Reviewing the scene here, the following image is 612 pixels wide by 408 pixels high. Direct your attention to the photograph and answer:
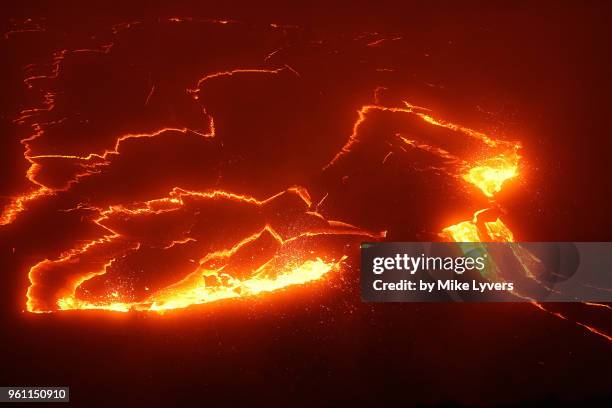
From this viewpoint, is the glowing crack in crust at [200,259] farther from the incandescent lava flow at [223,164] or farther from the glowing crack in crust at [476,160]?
the glowing crack in crust at [476,160]

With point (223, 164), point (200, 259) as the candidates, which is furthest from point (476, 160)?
point (200, 259)

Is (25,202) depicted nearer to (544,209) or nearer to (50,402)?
(50,402)

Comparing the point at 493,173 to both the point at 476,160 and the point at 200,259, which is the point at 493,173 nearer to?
the point at 476,160

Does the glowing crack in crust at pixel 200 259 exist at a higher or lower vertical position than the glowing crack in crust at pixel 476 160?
lower

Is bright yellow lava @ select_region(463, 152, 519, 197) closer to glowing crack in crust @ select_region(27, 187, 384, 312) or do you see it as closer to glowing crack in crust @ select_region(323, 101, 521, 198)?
glowing crack in crust @ select_region(323, 101, 521, 198)

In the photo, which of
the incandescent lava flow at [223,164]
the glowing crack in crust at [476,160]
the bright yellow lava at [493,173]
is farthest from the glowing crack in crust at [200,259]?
the bright yellow lava at [493,173]

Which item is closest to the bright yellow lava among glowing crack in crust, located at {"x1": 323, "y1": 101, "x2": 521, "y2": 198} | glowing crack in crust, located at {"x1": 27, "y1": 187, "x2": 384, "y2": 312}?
glowing crack in crust, located at {"x1": 323, "y1": 101, "x2": 521, "y2": 198}

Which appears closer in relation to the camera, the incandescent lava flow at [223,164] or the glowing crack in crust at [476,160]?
the incandescent lava flow at [223,164]

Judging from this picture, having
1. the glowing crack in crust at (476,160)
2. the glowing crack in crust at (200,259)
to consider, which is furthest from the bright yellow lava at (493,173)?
the glowing crack in crust at (200,259)

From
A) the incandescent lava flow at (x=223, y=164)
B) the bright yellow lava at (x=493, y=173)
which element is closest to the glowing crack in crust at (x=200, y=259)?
the incandescent lava flow at (x=223, y=164)
